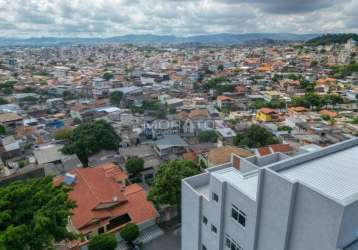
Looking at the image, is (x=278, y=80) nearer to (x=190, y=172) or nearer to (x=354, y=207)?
(x=190, y=172)

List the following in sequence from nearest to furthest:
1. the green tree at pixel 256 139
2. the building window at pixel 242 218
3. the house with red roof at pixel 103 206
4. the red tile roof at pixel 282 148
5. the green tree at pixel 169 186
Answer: the building window at pixel 242 218
the house with red roof at pixel 103 206
the green tree at pixel 169 186
the red tile roof at pixel 282 148
the green tree at pixel 256 139

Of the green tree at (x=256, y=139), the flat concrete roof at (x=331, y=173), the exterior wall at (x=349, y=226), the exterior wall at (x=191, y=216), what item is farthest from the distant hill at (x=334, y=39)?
the exterior wall at (x=349, y=226)

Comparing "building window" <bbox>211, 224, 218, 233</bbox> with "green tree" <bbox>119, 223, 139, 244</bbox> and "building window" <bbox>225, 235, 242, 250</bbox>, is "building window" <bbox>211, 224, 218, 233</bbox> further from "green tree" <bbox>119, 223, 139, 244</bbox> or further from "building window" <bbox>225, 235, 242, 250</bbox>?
"green tree" <bbox>119, 223, 139, 244</bbox>

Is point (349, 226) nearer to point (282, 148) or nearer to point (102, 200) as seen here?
point (102, 200)

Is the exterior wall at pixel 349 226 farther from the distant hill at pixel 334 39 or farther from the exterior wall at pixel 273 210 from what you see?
the distant hill at pixel 334 39

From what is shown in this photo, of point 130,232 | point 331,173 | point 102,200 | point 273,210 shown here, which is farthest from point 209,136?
point 273,210

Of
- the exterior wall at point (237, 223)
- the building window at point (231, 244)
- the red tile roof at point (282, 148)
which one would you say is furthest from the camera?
the red tile roof at point (282, 148)
